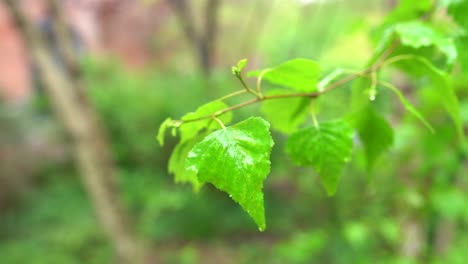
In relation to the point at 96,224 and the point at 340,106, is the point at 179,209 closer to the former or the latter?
the point at 96,224

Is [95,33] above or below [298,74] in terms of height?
above

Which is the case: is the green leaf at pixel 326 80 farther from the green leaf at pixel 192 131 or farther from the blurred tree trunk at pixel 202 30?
the blurred tree trunk at pixel 202 30

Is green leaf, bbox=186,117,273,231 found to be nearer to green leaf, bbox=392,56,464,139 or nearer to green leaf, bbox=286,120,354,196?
green leaf, bbox=286,120,354,196

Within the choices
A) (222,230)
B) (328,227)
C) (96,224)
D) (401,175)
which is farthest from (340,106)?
(96,224)

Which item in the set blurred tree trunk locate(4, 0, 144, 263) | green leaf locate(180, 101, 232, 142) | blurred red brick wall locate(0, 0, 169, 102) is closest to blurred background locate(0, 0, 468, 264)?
blurred tree trunk locate(4, 0, 144, 263)

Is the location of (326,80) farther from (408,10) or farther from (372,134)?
(408,10)

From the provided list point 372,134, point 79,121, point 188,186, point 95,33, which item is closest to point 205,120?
point 372,134
